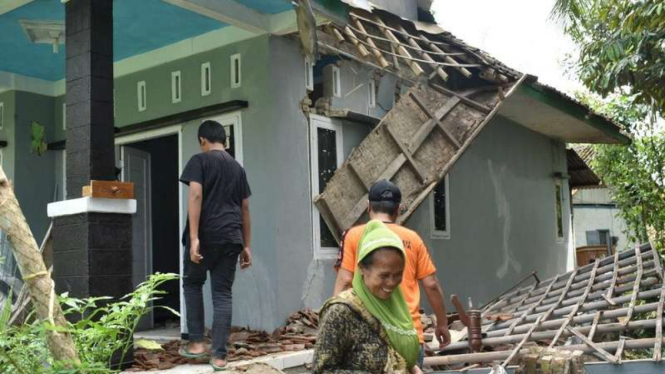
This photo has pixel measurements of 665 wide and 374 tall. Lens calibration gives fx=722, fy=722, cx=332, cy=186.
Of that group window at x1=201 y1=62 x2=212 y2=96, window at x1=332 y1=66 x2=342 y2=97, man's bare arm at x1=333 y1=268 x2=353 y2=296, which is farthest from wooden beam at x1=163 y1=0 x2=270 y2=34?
man's bare arm at x1=333 y1=268 x2=353 y2=296

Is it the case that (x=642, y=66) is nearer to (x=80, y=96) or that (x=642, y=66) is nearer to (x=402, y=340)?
(x=80, y=96)

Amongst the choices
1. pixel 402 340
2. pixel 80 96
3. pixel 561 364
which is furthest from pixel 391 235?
pixel 80 96

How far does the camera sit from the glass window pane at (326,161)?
Result: 7.93 metres

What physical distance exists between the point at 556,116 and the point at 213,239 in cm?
856

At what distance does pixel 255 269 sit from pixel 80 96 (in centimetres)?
257

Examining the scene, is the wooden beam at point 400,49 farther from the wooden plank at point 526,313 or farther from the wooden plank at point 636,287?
the wooden plank at point 636,287

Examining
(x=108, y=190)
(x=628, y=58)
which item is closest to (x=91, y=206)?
(x=108, y=190)

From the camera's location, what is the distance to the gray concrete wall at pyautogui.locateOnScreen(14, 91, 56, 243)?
30.4ft

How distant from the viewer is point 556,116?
1236 cm

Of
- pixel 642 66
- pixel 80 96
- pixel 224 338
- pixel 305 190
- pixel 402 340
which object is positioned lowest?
pixel 224 338

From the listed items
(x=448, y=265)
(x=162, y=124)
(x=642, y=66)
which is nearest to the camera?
(x=162, y=124)

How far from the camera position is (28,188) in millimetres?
9281

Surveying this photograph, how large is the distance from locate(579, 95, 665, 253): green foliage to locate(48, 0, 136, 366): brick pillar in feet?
40.0

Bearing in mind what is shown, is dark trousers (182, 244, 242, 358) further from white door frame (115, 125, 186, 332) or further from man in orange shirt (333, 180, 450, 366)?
white door frame (115, 125, 186, 332)
